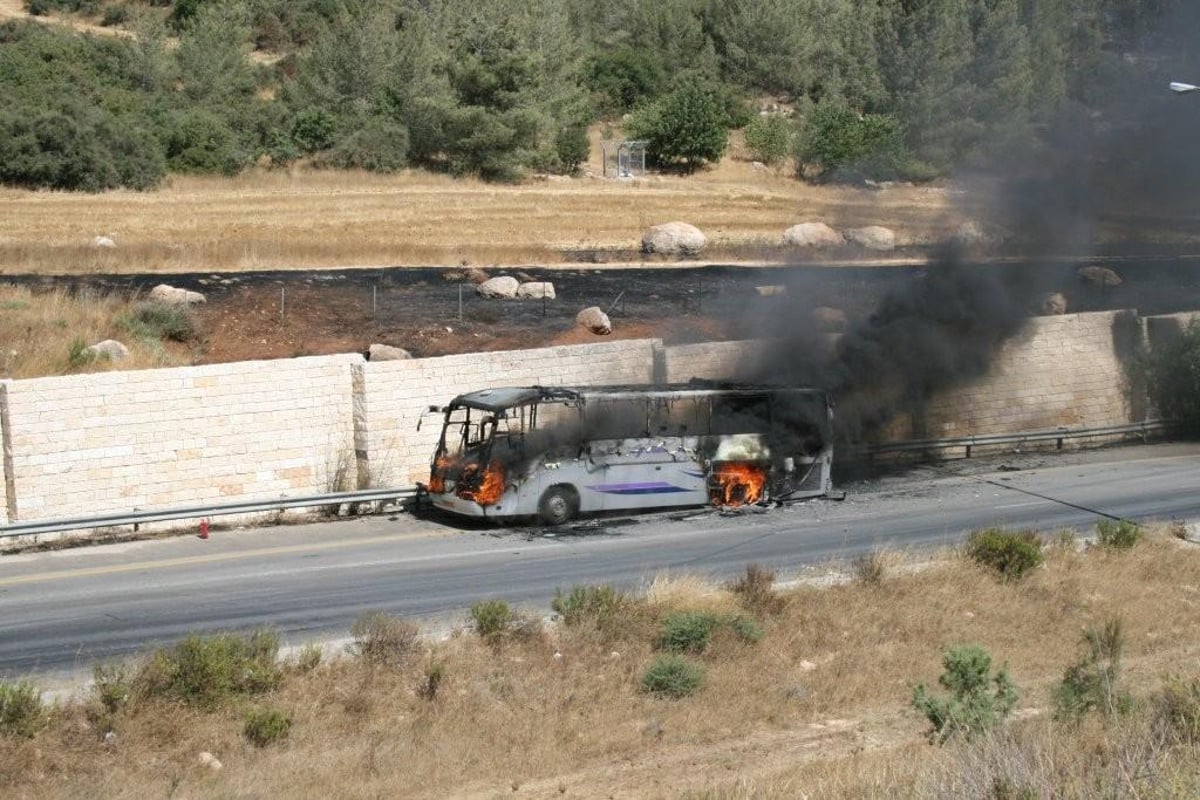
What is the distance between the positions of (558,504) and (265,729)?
458 inches

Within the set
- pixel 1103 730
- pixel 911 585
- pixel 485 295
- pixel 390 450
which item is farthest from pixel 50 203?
pixel 1103 730

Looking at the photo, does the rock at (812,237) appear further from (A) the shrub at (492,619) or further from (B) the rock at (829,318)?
(A) the shrub at (492,619)

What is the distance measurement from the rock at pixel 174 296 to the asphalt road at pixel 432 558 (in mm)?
11844

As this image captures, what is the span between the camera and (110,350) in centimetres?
3181

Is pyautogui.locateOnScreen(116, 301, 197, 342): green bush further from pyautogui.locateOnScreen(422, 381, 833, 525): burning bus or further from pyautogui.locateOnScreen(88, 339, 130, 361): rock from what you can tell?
pyautogui.locateOnScreen(422, 381, 833, 525): burning bus

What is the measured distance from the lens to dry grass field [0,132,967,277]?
4362cm

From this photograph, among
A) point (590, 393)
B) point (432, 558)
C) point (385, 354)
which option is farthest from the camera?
point (385, 354)

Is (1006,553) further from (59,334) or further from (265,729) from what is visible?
(59,334)

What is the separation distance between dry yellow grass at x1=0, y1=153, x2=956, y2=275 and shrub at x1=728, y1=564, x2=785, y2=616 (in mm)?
19916

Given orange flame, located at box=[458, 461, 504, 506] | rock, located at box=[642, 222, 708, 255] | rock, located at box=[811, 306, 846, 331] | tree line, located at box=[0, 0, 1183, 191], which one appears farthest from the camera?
rock, located at box=[642, 222, 708, 255]

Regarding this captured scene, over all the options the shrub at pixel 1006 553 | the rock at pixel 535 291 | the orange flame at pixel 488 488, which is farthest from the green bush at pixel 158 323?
the shrub at pixel 1006 553

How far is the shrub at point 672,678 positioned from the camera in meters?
18.7

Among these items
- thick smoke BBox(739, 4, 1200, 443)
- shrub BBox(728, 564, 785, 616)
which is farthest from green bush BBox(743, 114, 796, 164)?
shrub BBox(728, 564, 785, 616)

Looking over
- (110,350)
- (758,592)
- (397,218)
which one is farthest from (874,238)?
(758,592)
